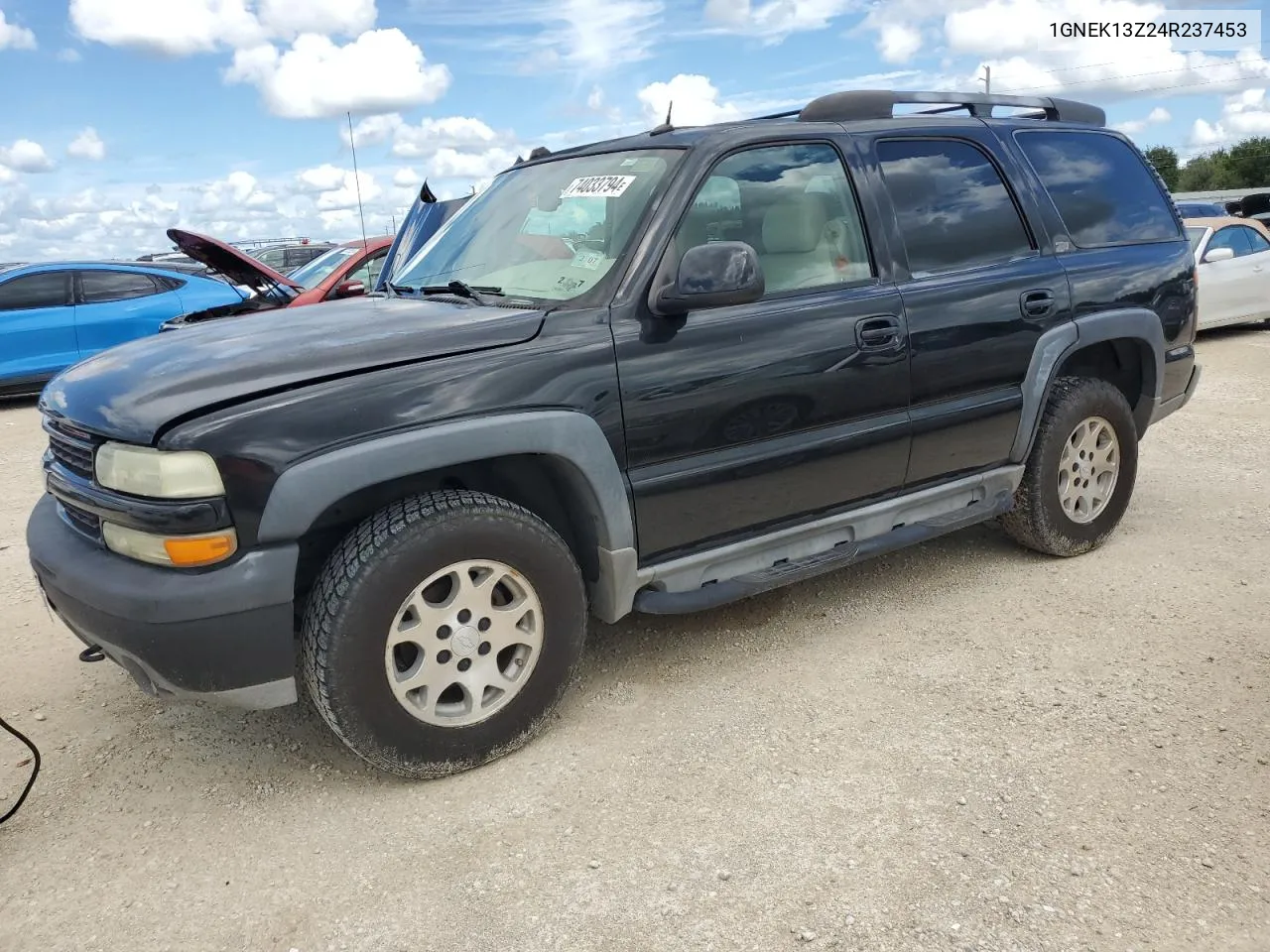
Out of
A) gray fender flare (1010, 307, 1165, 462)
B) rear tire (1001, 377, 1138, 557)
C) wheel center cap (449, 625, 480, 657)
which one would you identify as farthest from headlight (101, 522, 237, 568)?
rear tire (1001, 377, 1138, 557)

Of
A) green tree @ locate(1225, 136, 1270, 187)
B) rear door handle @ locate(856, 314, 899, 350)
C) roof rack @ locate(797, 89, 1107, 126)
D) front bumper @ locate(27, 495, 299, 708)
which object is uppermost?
green tree @ locate(1225, 136, 1270, 187)

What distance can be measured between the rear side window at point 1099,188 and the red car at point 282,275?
174 inches

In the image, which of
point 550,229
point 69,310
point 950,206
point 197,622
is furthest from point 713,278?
point 69,310

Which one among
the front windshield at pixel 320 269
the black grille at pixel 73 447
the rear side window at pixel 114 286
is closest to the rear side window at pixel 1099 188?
the black grille at pixel 73 447

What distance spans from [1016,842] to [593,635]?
183 cm

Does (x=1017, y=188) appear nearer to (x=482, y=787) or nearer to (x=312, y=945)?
(x=482, y=787)

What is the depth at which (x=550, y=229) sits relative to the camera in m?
3.47

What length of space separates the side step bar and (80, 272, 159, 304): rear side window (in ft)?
29.9

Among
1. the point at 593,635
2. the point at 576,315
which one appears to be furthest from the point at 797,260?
the point at 593,635

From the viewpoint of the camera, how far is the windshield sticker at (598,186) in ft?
11.0

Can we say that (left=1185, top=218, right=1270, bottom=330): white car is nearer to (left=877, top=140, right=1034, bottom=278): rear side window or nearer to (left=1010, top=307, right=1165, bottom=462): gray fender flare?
(left=1010, top=307, right=1165, bottom=462): gray fender flare

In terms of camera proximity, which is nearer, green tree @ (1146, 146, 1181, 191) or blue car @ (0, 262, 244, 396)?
blue car @ (0, 262, 244, 396)

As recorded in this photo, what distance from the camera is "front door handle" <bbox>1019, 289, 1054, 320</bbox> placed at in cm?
392

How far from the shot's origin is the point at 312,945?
2275mm
